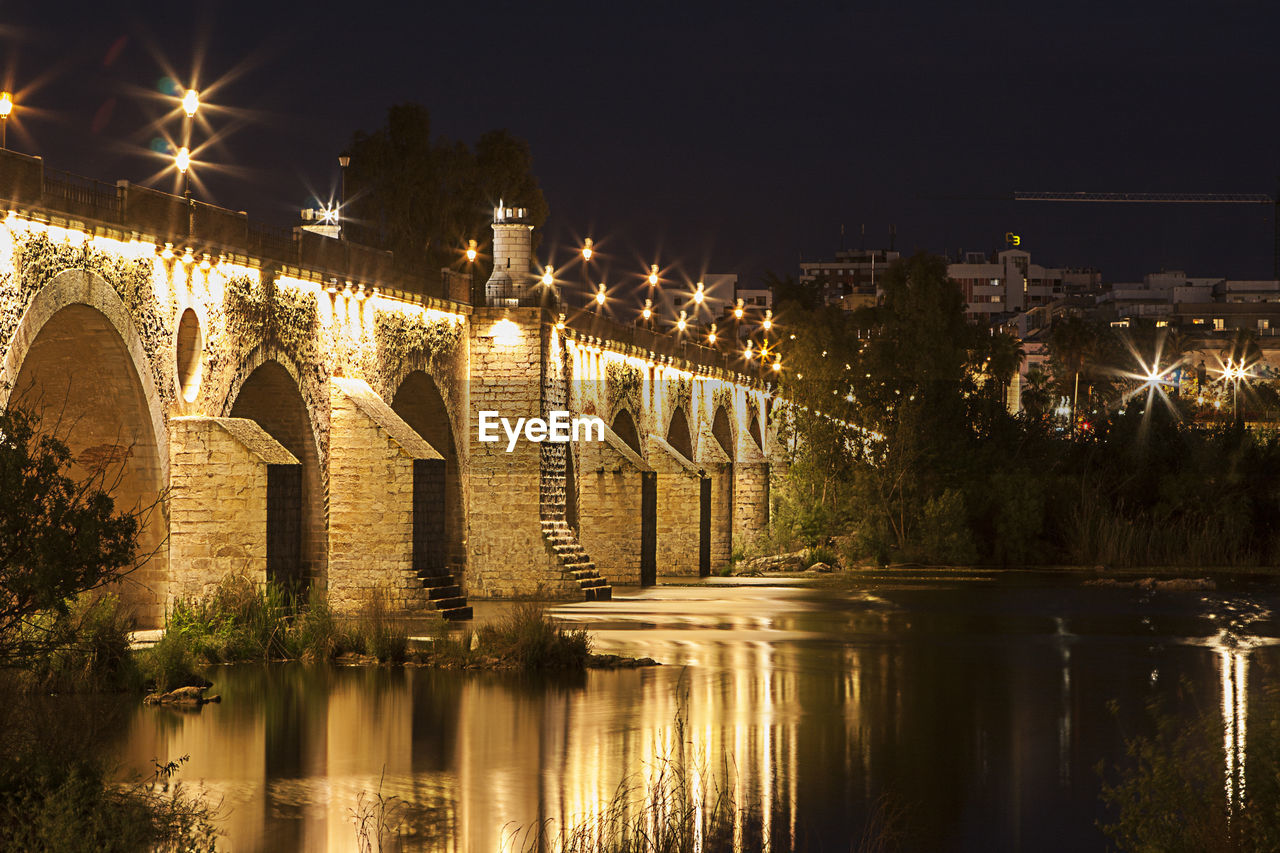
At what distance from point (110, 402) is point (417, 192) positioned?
38.5m

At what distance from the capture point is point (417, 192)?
2259 inches

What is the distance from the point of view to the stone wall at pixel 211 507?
66.4 ft

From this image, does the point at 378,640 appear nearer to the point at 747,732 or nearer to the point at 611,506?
the point at 747,732

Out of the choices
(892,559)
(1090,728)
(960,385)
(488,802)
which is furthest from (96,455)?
(960,385)

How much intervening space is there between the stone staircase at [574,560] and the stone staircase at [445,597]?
4.77 metres

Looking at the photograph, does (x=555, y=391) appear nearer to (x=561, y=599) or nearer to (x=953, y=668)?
(x=561, y=599)

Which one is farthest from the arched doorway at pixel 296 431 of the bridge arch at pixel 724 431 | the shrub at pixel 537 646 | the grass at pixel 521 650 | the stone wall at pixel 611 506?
the bridge arch at pixel 724 431

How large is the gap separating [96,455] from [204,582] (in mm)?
2062

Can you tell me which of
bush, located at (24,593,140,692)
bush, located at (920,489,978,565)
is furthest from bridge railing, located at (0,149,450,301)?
bush, located at (920,489,978,565)

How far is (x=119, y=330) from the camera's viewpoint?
755 inches

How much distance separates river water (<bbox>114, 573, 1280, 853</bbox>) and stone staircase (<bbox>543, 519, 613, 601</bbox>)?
4917 mm

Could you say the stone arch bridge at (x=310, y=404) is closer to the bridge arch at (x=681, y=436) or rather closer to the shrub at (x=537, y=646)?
the shrub at (x=537, y=646)

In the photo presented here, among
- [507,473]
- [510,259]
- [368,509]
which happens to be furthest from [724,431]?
[368,509]

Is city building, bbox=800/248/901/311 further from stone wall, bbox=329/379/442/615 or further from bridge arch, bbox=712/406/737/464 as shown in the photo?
stone wall, bbox=329/379/442/615
